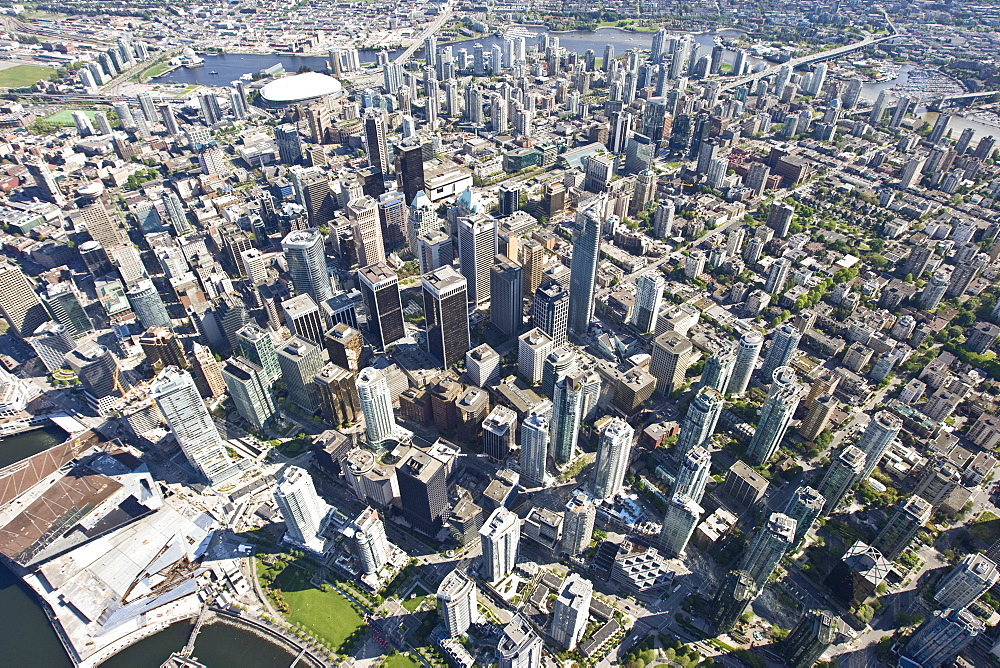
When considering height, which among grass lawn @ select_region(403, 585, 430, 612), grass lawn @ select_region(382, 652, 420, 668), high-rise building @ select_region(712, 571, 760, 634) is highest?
high-rise building @ select_region(712, 571, 760, 634)

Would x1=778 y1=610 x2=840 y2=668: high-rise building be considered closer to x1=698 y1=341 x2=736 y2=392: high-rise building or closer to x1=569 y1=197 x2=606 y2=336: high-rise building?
x1=698 y1=341 x2=736 y2=392: high-rise building

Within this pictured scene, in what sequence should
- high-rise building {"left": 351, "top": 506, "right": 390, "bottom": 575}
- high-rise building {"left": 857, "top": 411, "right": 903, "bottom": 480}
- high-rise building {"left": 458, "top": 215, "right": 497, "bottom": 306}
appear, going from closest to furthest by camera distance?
high-rise building {"left": 351, "top": 506, "right": 390, "bottom": 575}
high-rise building {"left": 857, "top": 411, "right": 903, "bottom": 480}
high-rise building {"left": 458, "top": 215, "right": 497, "bottom": 306}

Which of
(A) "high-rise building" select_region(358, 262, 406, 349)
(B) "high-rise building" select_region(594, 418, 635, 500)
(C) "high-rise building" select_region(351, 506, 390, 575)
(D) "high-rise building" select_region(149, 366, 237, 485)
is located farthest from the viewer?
(A) "high-rise building" select_region(358, 262, 406, 349)

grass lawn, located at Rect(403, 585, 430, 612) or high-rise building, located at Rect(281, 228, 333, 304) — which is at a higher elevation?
high-rise building, located at Rect(281, 228, 333, 304)

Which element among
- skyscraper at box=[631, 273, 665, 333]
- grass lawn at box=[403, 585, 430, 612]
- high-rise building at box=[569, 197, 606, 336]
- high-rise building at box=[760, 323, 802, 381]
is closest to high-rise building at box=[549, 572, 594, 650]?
grass lawn at box=[403, 585, 430, 612]

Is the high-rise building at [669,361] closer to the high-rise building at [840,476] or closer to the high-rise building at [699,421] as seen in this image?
the high-rise building at [699,421]

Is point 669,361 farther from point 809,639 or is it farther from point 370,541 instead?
point 370,541
